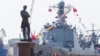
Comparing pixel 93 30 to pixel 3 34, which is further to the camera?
pixel 3 34

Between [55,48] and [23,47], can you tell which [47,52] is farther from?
[23,47]

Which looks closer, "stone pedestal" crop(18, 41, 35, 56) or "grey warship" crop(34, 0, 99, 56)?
"stone pedestal" crop(18, 41, 35, 56)

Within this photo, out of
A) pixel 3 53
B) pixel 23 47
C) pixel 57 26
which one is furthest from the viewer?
pixel 3 53

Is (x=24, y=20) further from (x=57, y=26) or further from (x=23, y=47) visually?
(x=57, y=26)

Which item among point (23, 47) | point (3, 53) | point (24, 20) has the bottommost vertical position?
point (3, 53)

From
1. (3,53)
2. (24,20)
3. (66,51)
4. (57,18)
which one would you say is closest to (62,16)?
(57,18)

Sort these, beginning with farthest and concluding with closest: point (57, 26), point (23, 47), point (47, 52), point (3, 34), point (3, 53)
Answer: point (3, 34), point (3, 53), point (57, 26), point (47, 52), point (23, 47)

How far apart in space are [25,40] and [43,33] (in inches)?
1446

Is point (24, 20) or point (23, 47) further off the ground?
point (24, 20)

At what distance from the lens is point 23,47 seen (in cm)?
1747

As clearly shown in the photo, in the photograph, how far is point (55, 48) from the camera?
50062 mm

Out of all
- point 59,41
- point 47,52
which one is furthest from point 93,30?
point 47,52

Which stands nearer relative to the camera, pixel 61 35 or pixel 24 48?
pixel 24 48

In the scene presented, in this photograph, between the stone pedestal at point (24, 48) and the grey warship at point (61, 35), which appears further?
the grey warship at point (61, 35)
